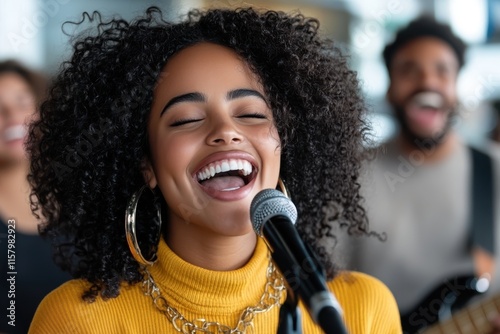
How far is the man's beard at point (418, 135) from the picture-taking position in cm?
214

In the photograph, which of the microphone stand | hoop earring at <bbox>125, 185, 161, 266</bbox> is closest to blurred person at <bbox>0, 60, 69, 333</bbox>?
hoop earring at <bbox>125, 185, 161, 266</bbox>

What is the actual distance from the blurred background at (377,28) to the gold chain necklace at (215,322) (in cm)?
129

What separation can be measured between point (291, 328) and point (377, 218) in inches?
42.2

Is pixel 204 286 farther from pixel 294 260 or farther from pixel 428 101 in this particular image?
pixel 428 101

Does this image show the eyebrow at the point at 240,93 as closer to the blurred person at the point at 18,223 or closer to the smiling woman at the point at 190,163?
the smiling woman at the point at 190,163

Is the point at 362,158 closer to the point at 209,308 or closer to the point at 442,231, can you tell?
the point at 209,308

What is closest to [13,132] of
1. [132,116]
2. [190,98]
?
[132,116]

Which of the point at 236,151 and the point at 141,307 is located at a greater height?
the point at 236,151

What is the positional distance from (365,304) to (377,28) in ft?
5.86

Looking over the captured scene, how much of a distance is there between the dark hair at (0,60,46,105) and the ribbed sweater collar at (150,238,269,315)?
982 mm

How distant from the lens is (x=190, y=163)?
1.04m

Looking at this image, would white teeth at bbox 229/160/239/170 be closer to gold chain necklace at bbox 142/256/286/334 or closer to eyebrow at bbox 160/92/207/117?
eyebrow at bbox 160/92/207/117

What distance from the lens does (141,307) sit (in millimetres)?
1104

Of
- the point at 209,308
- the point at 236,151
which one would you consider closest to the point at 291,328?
the point at 209,308
